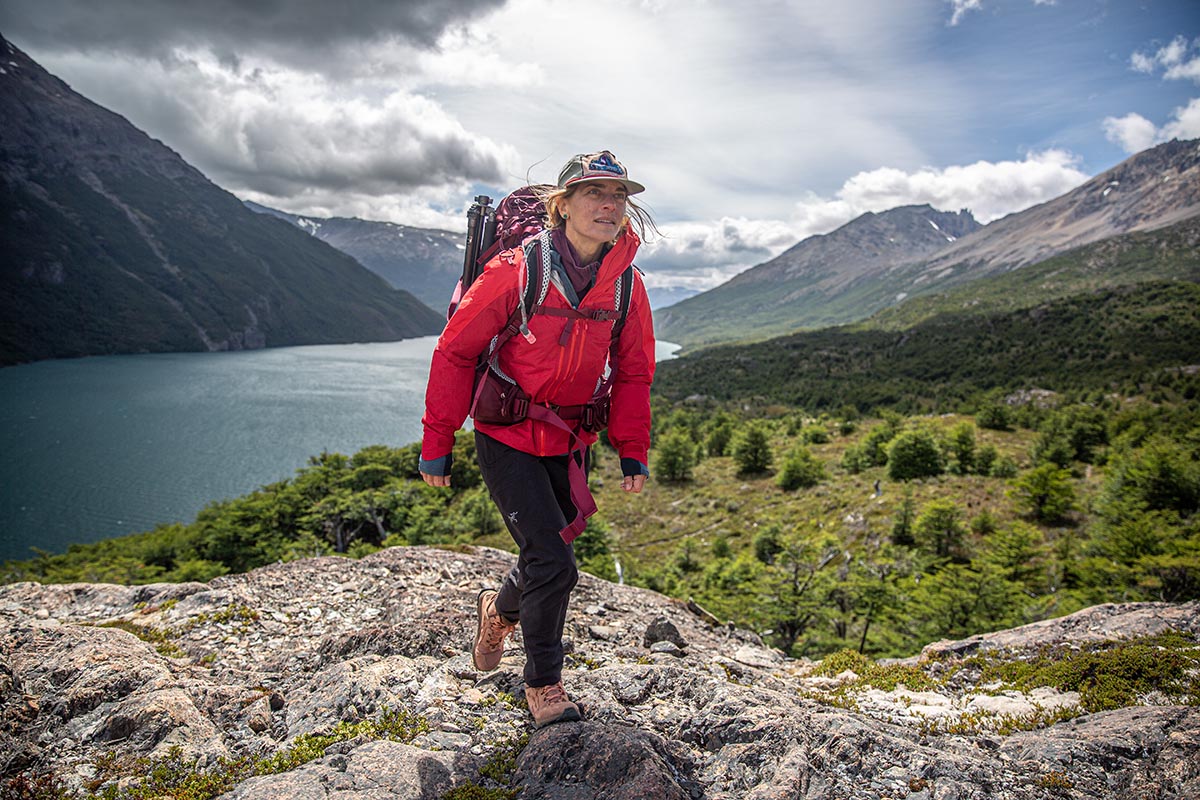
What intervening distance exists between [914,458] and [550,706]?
39.1 m

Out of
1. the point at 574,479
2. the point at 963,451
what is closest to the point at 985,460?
the point at 963,451

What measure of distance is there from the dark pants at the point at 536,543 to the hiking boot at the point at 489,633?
0.53 metres

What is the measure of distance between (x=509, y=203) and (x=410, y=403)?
96.7m

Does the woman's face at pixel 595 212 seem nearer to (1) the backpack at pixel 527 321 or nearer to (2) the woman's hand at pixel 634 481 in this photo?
(1) the backpack at pixel 527 321

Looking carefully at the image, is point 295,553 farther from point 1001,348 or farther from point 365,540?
point 1001,348

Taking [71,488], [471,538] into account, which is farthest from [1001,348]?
[71,488]

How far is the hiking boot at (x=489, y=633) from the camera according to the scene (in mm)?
3990

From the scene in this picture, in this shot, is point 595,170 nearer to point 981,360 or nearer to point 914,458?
point 914,458

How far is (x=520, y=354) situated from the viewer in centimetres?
333

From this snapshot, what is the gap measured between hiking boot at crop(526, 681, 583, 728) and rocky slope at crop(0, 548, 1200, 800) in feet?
0.27

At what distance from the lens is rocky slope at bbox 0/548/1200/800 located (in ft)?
9.90

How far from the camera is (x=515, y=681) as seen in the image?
13.8 ft

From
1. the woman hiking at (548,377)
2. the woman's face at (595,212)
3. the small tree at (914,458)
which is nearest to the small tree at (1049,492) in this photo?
the small tree at (914,458)

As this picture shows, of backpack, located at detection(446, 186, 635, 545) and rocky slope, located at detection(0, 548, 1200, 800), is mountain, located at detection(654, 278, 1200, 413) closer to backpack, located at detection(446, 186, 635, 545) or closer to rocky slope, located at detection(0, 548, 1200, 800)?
rocky slope, located at detection(0, 548, 1200, 800)
